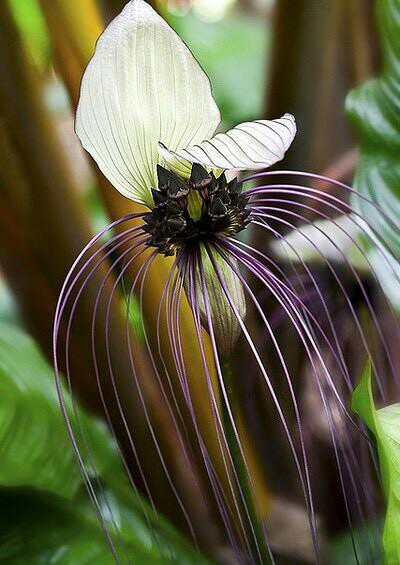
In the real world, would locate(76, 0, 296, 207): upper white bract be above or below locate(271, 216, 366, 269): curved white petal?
above

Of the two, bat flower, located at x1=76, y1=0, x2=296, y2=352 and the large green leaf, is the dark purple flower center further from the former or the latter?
the large green leaf

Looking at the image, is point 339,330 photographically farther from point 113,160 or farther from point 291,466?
point 113,160

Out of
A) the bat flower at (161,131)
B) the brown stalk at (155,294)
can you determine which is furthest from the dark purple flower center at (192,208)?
the brown stalk at (155,294)

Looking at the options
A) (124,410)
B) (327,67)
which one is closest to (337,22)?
(327,67)

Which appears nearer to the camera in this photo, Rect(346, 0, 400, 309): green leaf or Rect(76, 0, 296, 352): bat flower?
Rect(76, 0, 296, 352): bat flower

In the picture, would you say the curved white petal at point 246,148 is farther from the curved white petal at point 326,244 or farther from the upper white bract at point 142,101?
the curved white petal at point 326,244

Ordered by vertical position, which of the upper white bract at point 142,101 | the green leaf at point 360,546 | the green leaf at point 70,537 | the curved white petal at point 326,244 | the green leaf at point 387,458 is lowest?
the green leaf at point 360,546

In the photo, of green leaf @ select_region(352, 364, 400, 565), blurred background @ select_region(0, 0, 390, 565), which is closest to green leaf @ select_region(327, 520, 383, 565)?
blurred background @ select_region(0, 0, 390, 565)
